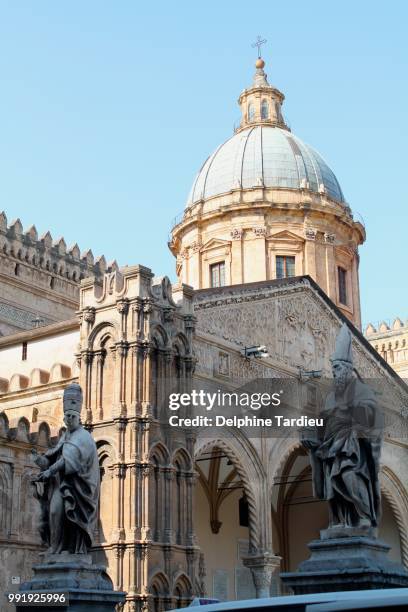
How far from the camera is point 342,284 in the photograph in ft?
145

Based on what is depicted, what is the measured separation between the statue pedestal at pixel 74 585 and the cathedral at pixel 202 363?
12.9 meters

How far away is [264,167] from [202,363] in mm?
17836

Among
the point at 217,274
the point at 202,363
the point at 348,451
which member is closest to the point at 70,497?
the point at 348,451

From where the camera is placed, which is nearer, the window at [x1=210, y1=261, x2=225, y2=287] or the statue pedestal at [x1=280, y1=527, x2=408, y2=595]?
the statue pedestal at [x1=280, y1=527, x2=408, y2=595]

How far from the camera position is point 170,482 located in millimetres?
24438

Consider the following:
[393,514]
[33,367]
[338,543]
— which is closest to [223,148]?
[393,514]

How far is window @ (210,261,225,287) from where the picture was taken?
42094 mm

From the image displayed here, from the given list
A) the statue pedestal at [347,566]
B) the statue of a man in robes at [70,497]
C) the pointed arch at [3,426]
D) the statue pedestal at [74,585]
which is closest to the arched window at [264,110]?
the pointed arch at [3,426]

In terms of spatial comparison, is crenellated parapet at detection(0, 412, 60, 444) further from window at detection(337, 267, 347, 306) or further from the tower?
window at detection(337, 267, 347, 306)

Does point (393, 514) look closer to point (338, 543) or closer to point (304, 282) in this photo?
point (304, 282)

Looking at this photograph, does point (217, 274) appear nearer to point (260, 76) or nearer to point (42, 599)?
point (260, 76)

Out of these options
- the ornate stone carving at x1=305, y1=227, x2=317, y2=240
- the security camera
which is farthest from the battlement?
the ornate stone carving at x1=305, y1=227, x2=317, y2=240

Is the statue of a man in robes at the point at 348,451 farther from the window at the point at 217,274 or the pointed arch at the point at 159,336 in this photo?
the window at the point at 217,274

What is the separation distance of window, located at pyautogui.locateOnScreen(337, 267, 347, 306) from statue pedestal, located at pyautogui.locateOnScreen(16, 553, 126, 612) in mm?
34410
